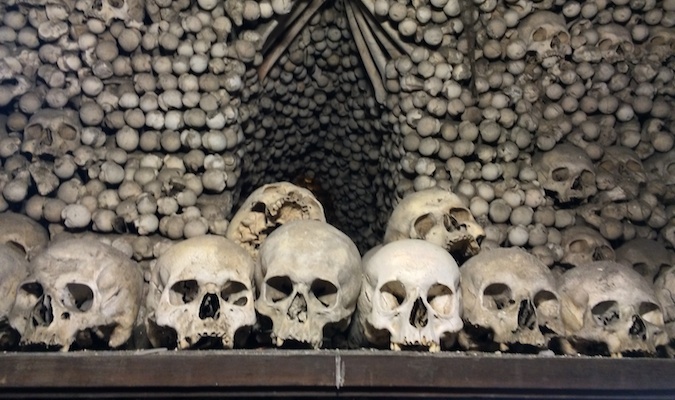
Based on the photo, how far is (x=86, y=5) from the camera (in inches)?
97.1

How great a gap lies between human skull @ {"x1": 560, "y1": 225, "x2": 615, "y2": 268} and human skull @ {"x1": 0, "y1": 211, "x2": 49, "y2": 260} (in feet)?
5.49

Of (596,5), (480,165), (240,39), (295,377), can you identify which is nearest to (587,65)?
(596,5)

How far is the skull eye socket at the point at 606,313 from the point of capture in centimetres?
201

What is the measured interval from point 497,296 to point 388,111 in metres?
0.99

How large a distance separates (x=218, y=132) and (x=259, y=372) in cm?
105

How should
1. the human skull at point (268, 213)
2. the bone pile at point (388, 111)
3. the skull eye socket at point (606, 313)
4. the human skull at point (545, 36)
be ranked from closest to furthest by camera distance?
the skull eye socket at point (606, 313) → the human skull at point (268, 213) → the bone pile at point (388, 111) → the human skull at point (545, 36)

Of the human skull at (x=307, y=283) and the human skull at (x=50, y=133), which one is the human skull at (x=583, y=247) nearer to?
the human skull at (x=307, y=283)

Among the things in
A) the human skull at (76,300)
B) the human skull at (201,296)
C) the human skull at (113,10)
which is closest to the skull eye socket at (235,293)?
the human skull at (201,296)

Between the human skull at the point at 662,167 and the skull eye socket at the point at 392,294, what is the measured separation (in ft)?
4.17

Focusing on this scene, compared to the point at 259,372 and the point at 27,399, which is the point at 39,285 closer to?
the point at 27,399

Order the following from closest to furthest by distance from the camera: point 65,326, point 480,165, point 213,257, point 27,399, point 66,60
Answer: point 27,399
point 65,326
point 213,257
point 66,60
point 480,165

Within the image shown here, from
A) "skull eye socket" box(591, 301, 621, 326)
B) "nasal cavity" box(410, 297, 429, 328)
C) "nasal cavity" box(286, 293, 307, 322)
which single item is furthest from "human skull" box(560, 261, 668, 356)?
"nasal cavity" box(286, 293, 307, 322)

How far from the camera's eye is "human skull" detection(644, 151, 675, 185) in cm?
272

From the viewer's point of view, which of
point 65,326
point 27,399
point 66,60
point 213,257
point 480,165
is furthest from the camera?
point 480,165
